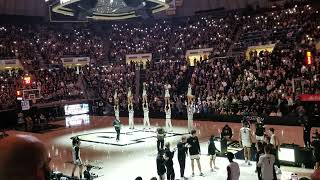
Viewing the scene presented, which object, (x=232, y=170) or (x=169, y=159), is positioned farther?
(x=169, y=159)

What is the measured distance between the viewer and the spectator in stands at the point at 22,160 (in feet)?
4.95

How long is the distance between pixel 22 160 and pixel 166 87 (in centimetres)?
2241

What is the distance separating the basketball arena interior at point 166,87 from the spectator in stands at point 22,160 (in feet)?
27.1

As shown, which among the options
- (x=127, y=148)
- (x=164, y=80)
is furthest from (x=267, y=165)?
(x=164, y=80)

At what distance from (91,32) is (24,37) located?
811 centimetres

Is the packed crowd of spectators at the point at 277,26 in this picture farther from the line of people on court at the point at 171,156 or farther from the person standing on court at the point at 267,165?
the person standing on court at the point at 267,165

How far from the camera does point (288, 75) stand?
85.9 ft

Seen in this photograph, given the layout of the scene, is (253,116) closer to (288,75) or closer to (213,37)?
(288,75)

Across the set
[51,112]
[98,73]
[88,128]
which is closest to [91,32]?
[98,73]

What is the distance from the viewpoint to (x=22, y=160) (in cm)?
151

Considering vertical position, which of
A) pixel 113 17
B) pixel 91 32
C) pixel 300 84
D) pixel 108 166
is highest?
pixel 91 32

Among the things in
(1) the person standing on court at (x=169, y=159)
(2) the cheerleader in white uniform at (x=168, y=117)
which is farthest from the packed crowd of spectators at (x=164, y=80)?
(1) the person standing on court at (x=169, y=159)

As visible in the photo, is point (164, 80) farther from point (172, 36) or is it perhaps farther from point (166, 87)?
point (172, 36)

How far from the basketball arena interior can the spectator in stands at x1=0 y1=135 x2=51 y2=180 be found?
27.1ft
